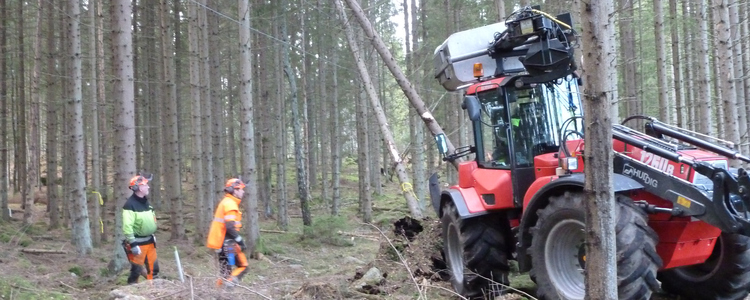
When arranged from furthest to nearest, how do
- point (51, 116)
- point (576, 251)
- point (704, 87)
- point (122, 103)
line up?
point (51, 116), point (704, 87), point (122, 103), point (576, 251)

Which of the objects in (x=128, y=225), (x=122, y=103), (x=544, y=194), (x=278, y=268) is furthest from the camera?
(x=278, y=268)

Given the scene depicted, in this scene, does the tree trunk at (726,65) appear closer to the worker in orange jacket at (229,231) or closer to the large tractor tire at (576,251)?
the large tractor tire at (576,251)

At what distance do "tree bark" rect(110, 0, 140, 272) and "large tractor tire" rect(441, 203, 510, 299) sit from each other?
19.3 ft

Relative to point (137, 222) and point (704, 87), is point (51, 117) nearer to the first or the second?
point (137, 222)

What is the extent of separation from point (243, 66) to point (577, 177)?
30.3ft

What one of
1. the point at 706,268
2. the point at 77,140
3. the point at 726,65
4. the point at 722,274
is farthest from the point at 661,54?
the point at 77,140

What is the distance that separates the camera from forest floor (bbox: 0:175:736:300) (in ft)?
22.4

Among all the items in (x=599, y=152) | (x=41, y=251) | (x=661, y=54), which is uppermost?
(x=661, y=54)

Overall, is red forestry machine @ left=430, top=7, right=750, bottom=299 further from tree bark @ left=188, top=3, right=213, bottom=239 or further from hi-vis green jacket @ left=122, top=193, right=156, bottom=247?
tree bark @ left=188, top=3, right=213, bottom=239

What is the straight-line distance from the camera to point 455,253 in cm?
781

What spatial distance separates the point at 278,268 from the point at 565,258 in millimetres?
7587

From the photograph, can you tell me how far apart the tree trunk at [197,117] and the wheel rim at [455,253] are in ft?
28.4

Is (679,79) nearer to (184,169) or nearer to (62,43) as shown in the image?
(62,43)

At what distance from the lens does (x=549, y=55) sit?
6.13 meters
